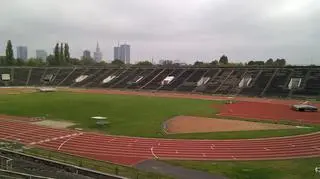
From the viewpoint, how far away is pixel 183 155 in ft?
79.5

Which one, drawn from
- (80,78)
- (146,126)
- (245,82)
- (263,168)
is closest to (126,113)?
(146,126)

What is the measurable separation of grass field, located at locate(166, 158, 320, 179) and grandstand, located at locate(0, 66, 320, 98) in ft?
137

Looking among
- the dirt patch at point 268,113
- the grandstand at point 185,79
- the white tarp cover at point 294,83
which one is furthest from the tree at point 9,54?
the dirt patch at point 268,113

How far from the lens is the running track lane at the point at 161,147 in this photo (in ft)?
78.6

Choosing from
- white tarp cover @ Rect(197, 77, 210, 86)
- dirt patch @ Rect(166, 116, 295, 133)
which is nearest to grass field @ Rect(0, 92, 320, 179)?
dirt patch @ Rect(166, 116, 295, 133)

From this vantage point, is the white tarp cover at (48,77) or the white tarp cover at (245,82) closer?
the white tarp cover at (245,82)

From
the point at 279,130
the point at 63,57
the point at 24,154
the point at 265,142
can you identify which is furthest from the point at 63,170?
the point at 63,57

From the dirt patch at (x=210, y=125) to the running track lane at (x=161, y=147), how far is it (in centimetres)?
430

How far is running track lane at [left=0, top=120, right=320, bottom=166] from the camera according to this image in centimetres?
2395

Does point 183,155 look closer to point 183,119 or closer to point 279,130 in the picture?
point 279,130

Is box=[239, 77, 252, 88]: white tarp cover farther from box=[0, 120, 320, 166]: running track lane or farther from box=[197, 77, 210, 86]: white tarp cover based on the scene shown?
box=[0, 120, 320, 166]: running track lane

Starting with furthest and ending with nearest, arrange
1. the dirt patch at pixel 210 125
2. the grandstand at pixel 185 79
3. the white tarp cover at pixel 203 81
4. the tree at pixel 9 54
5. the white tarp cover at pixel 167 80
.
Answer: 1. the tree at pixel 9 54
2. the white tarp cover at pixel 167 80
3. the white tarp cover at pixel 203 81
4. the grandstand at pixel 185 79
5. the dirt patch at pixel 210 125

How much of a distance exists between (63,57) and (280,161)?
10234cm

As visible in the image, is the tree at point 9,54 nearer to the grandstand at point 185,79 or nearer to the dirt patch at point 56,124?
the grandstand at point 185,79
